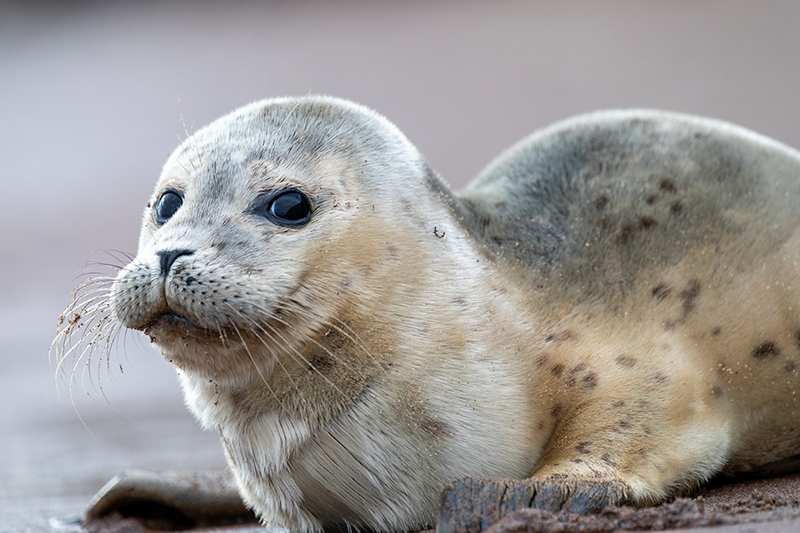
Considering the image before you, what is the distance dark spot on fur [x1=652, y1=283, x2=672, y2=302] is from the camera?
317 cm

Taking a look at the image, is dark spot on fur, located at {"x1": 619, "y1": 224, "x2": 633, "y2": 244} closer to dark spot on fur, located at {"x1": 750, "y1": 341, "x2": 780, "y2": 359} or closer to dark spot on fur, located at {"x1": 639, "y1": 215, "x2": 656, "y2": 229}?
dark spot on fur, located at {"x1": 639, "y1": 215, "x2": 656, "y2": 229}

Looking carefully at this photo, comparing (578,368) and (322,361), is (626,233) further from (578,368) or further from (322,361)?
(322,361)

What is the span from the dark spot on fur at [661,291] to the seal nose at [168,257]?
1516 millimetres

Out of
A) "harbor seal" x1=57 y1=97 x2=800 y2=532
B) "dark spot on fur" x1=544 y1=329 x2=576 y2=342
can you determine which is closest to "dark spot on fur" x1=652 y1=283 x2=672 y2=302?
"harbor seal" x1=57 y1=97 x2=800 y2=532

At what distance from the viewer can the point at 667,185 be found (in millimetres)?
3418

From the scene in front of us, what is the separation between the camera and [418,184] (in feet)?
10.3

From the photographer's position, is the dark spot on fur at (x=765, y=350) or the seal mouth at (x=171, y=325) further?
the dark spot on fur at (x=765, y=350)

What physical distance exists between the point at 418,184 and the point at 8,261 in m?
16.1

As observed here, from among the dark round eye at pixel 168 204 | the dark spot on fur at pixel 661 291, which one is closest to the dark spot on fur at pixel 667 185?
the dark spot on fur at pixel 661 291

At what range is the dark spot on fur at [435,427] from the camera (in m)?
2.81

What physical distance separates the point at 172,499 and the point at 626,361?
1.98 m

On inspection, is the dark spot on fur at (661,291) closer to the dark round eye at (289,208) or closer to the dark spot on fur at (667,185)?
the dark spot on fur at (667,185)

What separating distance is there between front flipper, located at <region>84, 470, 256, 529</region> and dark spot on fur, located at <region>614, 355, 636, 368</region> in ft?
5.87

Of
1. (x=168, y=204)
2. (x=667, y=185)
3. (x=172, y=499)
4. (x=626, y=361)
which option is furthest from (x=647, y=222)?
(x=172, y=499)
